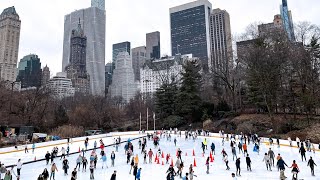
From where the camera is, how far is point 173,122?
5691 cm

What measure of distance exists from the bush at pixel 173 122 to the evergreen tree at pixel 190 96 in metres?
1.79

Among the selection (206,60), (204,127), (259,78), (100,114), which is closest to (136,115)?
(100,114)

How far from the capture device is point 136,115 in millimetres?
77250

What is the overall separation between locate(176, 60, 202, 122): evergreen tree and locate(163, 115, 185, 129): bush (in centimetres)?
179

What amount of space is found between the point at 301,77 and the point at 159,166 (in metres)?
32.0

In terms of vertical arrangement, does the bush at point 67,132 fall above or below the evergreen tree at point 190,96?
below

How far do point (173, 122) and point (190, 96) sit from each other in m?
6.41

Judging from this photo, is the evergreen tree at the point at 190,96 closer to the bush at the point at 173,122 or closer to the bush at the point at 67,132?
the bush at the point at 173,122

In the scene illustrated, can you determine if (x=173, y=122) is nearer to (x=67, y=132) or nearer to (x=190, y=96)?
(x=190, y=96)

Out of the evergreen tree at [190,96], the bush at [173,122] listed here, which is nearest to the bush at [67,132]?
the bush at [173,122]

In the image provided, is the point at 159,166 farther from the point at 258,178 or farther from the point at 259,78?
the point at 259,78

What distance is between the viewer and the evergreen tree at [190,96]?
57.2m

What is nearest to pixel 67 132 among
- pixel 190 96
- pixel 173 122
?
pixel 173 122

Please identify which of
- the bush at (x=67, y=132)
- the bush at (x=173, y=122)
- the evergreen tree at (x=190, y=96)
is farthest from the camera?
the evergreen tree at (x=190, y=96)
